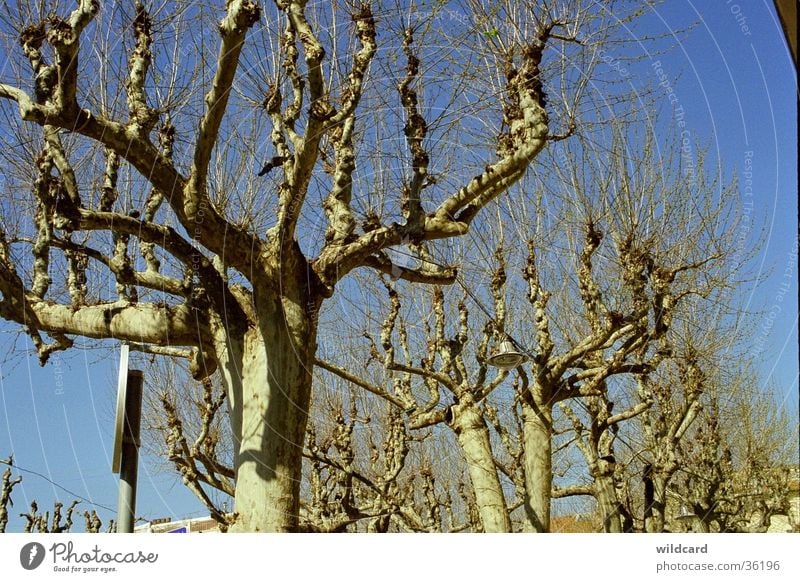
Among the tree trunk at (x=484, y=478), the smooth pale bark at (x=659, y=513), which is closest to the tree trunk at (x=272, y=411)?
the tree trunk at (x=484, y=478)

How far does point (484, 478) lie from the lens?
11.5m

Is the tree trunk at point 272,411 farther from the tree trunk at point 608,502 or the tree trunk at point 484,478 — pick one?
the tree trunk at point 608,502

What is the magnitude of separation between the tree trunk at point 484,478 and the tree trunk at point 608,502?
3.93m

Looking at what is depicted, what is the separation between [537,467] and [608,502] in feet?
11.8

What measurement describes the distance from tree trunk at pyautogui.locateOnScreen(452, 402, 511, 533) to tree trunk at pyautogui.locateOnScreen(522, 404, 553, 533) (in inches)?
24.6

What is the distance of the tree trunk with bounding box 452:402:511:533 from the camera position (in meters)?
11.4

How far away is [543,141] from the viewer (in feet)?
25.6

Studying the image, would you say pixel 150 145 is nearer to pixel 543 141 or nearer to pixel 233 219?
pixel 233 219

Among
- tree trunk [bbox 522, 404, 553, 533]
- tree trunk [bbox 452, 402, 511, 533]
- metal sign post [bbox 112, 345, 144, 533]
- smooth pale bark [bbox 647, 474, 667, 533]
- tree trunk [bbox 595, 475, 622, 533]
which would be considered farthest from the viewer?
smooth pale bark [bbox 647, 474, 667, 533]

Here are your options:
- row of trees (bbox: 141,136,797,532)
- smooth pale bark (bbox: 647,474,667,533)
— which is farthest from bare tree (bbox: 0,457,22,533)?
smooth pale bark (bbox: 647,474,667,533)
